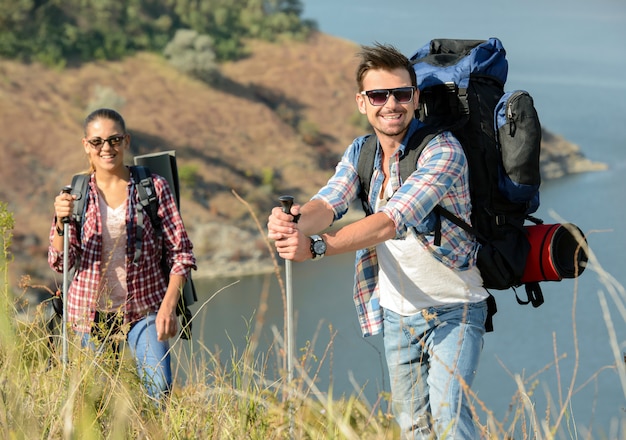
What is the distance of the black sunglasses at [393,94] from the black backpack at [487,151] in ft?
0.40

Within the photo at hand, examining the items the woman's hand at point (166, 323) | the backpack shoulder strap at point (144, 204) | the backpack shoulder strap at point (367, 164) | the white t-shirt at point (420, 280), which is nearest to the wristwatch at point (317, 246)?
the white t-shirt at point (420, 280)

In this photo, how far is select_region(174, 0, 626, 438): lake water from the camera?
→ 17.6 feet

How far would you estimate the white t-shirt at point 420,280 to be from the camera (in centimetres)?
288

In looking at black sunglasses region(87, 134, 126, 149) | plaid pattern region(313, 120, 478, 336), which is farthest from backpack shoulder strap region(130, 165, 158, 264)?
plaid pattern region(313, 120, 478, 336)

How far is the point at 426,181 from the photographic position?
8.90 ft

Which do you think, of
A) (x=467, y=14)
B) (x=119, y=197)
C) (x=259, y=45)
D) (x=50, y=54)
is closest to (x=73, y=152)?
(x=50, y=54)

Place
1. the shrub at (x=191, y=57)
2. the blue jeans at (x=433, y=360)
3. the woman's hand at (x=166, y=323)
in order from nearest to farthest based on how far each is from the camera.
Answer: the blue jeans at (x=433, y=360)
the woman's hand at (x=166, y=323)
the shrub at (x=191, y=57)

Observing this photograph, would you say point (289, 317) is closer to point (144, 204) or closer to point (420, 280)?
point (420, 280)

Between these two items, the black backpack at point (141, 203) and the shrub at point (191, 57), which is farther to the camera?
the shrub at point (191, 57)

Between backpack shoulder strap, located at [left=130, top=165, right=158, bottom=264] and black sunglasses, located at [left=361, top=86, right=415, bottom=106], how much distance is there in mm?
1135

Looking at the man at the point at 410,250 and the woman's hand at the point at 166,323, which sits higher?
the man at the point at 410,250

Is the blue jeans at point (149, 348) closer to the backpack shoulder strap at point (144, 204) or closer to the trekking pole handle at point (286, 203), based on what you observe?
the backpack shoulder strap at point (144, 204)

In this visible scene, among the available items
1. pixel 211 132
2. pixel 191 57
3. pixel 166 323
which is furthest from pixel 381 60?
pixel 191 57

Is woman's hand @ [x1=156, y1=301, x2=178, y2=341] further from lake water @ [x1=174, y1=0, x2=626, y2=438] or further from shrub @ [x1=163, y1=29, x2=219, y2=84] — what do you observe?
shrub @ [x1=163, y1=29, x2=219, y2=84]
